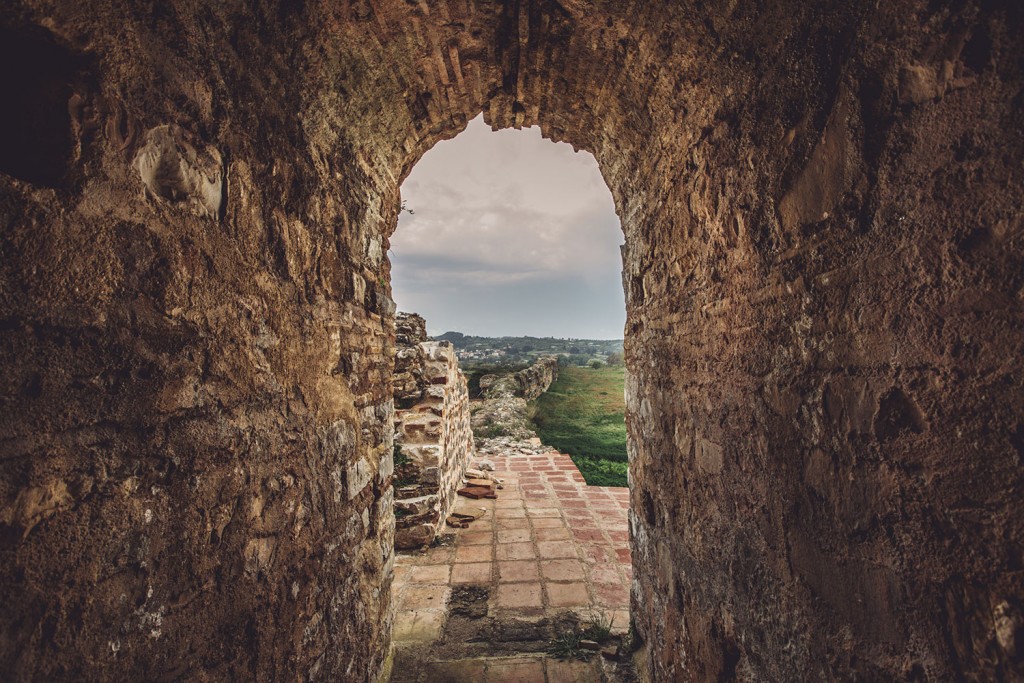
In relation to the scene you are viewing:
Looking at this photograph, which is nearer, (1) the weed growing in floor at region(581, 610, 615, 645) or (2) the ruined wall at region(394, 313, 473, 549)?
(1) the weed growing in floor at region(581, 610, 615, 645)

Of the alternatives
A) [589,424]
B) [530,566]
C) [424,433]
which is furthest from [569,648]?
[589,424]

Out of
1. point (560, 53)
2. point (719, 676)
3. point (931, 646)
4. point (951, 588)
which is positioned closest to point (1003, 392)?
point (951, 588)

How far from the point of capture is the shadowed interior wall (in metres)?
0.82

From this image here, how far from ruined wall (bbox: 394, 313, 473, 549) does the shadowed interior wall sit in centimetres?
→ 181

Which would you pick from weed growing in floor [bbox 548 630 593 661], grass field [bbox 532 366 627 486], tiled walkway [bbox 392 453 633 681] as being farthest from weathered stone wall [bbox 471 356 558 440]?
weed growing in floor [bbox 548 630 593 661]

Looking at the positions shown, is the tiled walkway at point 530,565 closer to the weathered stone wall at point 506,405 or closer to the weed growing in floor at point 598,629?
the weed growing in floor at point 598,629

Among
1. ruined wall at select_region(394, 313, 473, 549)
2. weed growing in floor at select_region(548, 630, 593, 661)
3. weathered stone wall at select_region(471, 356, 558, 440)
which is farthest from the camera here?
weathered stone wall at select_region(471, 356, 558, 440)

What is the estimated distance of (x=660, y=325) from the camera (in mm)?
2172

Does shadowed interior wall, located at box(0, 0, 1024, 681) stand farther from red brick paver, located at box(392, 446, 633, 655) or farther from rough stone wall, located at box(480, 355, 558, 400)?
rough stone wall, located at box(480, 355, 558, 400)

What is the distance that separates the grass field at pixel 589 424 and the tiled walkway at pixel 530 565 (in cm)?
139

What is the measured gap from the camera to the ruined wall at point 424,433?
3904 millimetres

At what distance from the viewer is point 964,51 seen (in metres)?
0.80

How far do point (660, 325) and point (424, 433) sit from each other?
2.85 metres

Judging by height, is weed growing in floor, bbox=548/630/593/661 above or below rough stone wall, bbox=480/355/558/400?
below
